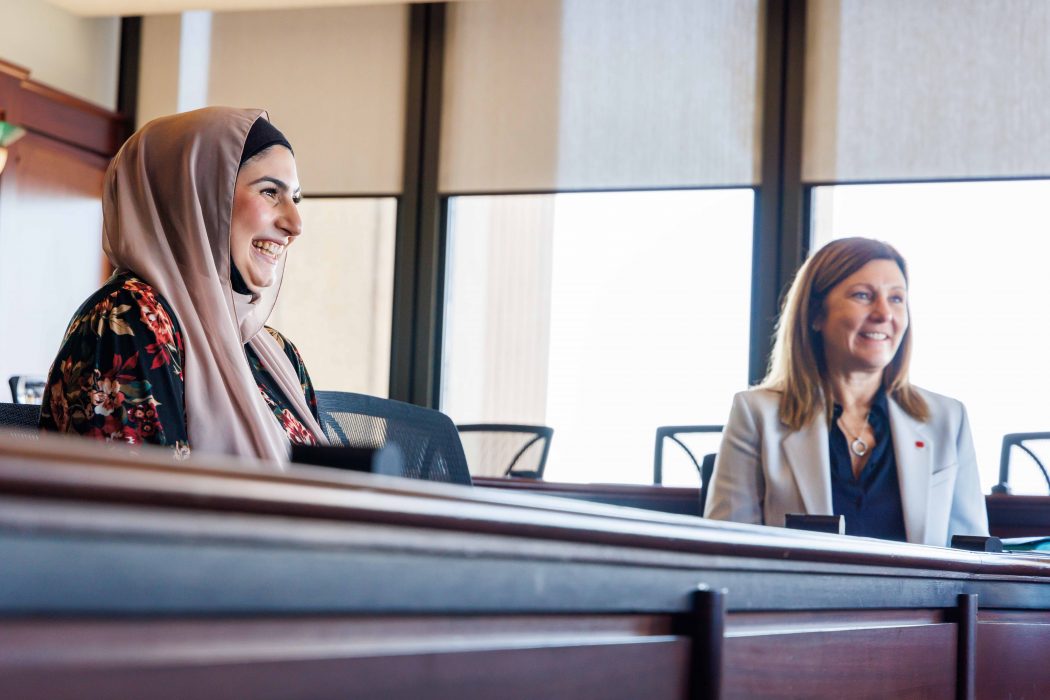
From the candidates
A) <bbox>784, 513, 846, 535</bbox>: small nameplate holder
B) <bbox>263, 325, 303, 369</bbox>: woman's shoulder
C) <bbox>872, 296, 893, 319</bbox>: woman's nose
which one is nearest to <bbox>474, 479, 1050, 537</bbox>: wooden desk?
<bbox>872, 296, 893, 319</bbox>: woman's nose

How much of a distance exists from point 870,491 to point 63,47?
218 inches

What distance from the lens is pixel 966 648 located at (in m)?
1.33

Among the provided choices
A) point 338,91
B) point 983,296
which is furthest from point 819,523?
point 338,91

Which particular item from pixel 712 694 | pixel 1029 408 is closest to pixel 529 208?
pixel 1029 408

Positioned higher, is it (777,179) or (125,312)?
(777,179)

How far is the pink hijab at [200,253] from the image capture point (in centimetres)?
175

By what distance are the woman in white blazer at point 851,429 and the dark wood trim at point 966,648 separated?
1.07 m

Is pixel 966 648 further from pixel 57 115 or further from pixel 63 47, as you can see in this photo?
pixel 63 47

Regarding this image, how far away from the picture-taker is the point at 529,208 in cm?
635

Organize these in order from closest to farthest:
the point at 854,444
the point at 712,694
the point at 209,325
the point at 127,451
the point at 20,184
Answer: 1. the point at 127,451
2. the point at 712,694
3. the point at 209,325
4. the point at 854,444
5. the point at 20,184

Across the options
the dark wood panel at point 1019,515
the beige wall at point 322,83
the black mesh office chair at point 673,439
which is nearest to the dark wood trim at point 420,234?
the beige wall at point 322,83

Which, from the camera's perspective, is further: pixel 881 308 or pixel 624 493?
pixel 624 493

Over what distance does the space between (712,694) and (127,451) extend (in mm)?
511

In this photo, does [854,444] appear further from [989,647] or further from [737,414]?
[989,647]
